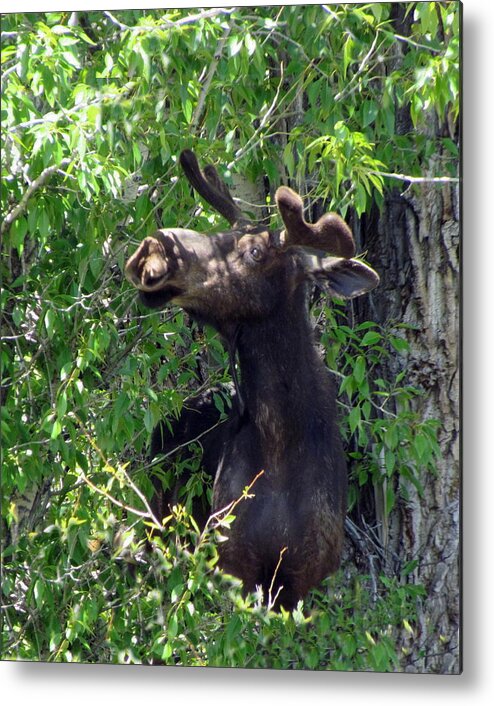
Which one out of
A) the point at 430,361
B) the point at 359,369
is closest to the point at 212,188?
the point at 359,369

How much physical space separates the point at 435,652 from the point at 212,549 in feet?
2.26

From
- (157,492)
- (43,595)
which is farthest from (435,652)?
(43,595)

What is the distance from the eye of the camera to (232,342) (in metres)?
3.55

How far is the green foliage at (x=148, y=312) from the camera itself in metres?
3.42

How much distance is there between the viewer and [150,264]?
3.48 metres

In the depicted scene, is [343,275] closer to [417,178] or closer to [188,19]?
[417,178]

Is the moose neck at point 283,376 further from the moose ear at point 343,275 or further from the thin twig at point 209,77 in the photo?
the thin twig at point 209,77

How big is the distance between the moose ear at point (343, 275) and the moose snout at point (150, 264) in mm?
416

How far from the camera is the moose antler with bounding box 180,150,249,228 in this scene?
3.52 m

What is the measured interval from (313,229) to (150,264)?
476 millimetres

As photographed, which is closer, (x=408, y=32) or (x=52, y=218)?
(x=408, y=32)

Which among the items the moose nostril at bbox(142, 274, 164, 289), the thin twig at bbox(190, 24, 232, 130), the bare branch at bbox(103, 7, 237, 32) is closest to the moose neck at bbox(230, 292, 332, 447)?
the moose nostril at bbox(142, 274, 164, 289)

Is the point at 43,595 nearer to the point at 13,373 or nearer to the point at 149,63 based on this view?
the point at 13,373

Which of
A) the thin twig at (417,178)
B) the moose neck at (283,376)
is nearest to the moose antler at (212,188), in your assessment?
the moose neck at (283,376)
